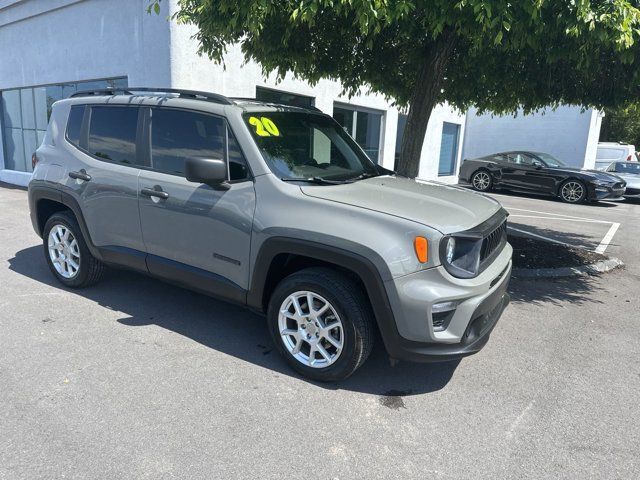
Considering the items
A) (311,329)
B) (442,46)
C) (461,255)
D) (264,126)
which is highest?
(442,46)

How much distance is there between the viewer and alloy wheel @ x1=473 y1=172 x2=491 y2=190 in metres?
15.8

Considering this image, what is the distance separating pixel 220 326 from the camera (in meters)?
4.20

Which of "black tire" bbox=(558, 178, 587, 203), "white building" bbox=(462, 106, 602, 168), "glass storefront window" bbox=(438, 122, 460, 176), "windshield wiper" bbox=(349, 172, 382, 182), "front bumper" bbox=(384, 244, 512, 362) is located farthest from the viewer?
"white building" bbox=(462, 106, 602, 168)

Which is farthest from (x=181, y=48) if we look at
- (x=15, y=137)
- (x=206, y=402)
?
(x=15, y=137)

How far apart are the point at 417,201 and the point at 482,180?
44.4ft

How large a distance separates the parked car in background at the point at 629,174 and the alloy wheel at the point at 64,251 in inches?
613

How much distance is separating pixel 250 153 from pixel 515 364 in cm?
257

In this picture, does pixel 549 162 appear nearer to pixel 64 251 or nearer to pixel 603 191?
pixel 603 191

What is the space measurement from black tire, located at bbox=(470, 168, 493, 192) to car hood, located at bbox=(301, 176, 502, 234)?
12.6m

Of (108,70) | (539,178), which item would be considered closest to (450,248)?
(108,70)

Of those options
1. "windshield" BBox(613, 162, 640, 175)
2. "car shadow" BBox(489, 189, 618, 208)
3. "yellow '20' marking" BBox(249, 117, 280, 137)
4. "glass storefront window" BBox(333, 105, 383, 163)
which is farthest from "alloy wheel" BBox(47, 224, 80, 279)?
"windshield" BBox(613, 162, 640, 175)

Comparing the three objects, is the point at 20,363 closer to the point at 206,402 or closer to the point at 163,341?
the point at 163,341

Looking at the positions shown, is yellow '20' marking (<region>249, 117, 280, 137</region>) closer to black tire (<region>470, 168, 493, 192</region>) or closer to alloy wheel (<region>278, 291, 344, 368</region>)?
alloy wheel (<region>278, 291, 344, 368</region>)

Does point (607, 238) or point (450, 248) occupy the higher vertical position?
point (450, 248)
